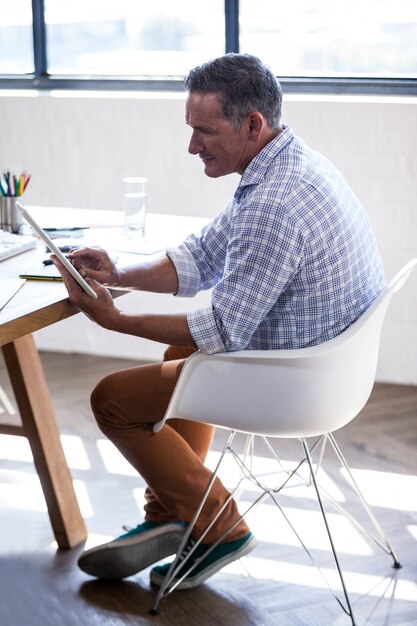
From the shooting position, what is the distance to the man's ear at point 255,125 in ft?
7.70

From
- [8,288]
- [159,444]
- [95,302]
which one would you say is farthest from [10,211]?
[159,444]

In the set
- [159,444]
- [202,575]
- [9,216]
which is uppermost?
[9,216]

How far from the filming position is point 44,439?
9.32 ft

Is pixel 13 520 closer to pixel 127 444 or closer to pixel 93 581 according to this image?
pixel 93 581

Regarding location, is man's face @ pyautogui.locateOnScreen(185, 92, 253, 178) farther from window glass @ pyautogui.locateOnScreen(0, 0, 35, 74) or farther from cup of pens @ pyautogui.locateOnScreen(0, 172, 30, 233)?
window glass @ pyautogui.locateOnScreen(0, 0, 35, 74)

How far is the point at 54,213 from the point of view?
333 centimetres

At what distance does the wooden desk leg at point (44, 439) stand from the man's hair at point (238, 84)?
0.91 m

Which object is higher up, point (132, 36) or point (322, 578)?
point (132, 36)

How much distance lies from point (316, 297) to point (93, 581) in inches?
39.8

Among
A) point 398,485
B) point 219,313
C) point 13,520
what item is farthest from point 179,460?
point 398,485

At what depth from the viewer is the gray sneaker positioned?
2602 millimetres

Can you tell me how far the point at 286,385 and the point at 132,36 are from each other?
2.70 m

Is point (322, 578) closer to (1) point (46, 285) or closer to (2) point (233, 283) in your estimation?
(2) point (233, 283)

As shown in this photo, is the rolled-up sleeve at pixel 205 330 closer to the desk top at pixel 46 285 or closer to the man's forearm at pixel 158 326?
the man's forearm at pixel 158 326
